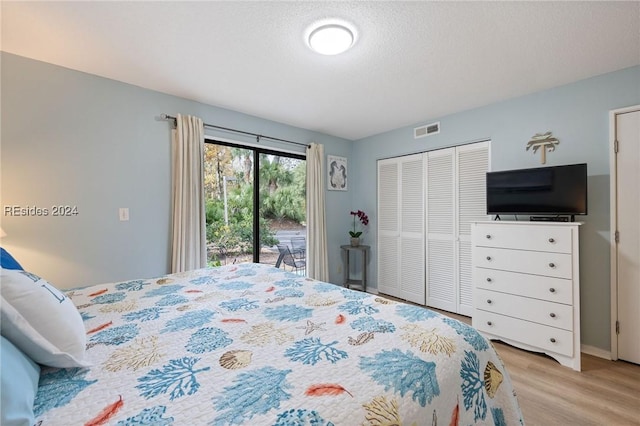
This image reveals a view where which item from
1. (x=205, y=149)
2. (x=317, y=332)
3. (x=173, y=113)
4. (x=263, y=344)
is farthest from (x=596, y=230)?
(x=173, y=113)

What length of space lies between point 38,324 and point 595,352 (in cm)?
370

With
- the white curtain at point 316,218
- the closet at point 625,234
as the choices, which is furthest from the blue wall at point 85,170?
the closet at point 625,234

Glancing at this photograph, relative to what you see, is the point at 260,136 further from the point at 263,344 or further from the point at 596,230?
the point at 596,230

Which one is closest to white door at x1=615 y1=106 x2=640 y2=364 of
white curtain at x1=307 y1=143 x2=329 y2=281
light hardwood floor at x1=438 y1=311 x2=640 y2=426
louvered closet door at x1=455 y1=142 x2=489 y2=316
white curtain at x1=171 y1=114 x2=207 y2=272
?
light hardwood floor at x1=438 y1=311 x2=640 y2=426

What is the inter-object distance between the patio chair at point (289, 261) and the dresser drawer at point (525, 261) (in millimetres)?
2174

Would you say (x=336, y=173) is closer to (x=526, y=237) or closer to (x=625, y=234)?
(x=526, y=237)

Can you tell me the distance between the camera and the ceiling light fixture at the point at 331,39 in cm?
170

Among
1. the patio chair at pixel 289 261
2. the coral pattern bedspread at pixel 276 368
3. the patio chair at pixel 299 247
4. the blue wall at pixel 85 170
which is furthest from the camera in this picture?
the patio chair at pixel 299 247

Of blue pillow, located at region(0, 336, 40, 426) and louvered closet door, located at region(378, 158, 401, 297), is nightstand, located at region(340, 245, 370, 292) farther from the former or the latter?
blue pillow, located at region(0, 336, 40, 426)

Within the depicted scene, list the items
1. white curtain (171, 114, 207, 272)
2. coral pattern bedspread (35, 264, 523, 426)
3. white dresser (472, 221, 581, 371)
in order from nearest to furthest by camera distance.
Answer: coral pattern bedspread (35, 264, 523, 426), white dresser (472, 221, 581, 371), white curtain (171, 114, 207, 272)

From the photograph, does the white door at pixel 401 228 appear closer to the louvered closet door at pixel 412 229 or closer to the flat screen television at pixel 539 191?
the louvered closet door at pixel 412 229

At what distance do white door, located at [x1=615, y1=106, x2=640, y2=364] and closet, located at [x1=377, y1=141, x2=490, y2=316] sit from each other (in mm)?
1007

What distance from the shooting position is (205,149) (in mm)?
A: 2998

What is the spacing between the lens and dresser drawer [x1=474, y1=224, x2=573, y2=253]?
2176 mm
